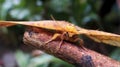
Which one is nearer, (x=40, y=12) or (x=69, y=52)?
(x=69, y=52)

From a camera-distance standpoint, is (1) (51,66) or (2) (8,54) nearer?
(1) (51,66)

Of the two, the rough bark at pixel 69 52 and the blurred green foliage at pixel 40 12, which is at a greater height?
the rough bark at pixel 69 52

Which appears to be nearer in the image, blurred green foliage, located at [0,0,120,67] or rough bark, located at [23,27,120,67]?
rough bark, located at [23,27,120,67]

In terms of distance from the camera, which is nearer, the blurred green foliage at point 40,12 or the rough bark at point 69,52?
the rough bark at point 69,52

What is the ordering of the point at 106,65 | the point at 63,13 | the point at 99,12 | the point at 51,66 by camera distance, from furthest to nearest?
the point at 99,12, the point at 63,13, the point at 51,66, the point at 106,65

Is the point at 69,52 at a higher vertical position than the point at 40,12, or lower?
higher

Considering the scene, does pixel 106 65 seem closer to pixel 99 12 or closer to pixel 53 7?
pixel 53 7

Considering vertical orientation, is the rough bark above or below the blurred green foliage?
above

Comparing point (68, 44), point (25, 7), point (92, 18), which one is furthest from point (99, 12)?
point (68, 44)
